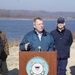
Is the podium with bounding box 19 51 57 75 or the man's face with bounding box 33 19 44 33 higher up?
the man's face with bounding box 33 19 44 33

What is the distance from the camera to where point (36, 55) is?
6.35 meters

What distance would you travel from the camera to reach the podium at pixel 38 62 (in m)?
6.33

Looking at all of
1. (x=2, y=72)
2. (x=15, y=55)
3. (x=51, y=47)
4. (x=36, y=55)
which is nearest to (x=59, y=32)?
(x=51, y=47)

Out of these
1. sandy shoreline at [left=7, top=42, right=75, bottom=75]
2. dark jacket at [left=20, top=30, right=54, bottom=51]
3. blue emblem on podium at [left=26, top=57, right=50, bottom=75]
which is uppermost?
dark jacket at [left=20, top=30, right=54, bottom=51]

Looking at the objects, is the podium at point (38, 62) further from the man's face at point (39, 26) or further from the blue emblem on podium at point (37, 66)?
the man's face at point (39, 26)

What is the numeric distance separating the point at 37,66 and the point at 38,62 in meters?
0.07

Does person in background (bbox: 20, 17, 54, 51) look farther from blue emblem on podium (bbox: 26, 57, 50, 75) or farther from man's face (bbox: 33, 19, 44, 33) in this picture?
blue emblem on podium (bbox: 26, 57, 50, 75)

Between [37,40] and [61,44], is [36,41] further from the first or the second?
[61,44]

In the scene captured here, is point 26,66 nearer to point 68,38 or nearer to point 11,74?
point 68,38

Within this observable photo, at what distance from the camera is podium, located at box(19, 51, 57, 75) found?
633cm

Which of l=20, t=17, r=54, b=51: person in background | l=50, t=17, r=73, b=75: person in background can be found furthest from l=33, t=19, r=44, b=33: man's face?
l=50, t=17, r=73, b=75: person in background

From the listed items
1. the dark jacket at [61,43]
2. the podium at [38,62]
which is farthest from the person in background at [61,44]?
the podium at [38,62]

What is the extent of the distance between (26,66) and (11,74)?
13.1 ft

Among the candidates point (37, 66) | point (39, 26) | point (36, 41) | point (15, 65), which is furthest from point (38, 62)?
point (15, 65)
